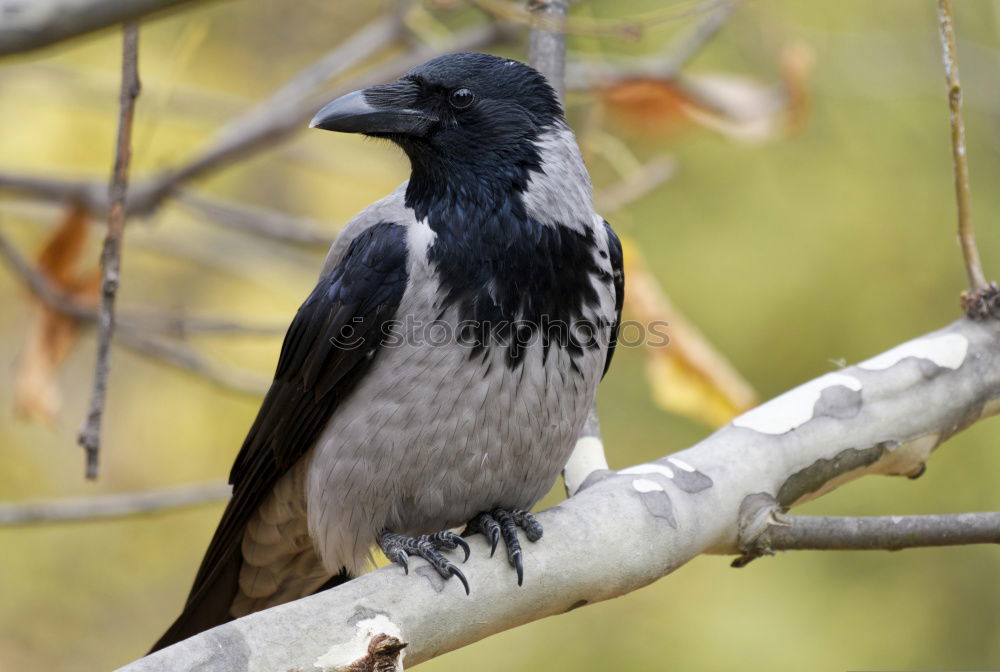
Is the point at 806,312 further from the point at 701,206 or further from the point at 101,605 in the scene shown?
the point at 101,605

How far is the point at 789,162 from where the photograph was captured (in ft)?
23.1

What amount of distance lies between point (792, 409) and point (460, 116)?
1238 mm

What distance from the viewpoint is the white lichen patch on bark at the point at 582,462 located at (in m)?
3.18

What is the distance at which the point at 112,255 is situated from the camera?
296cm

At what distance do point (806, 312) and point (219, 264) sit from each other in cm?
323

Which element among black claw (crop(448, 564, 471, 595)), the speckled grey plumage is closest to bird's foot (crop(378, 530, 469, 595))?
black claw (crop(448, 564, 471, 595))

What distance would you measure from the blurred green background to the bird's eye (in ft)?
7.70

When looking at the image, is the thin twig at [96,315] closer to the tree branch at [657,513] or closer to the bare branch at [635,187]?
the bare branch at [635,187]

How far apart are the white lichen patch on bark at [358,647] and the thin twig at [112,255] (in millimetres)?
973

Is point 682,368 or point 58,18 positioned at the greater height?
point 58,18

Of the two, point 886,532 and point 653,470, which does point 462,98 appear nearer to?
point 653,470

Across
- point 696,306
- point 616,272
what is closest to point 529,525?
point 616,272

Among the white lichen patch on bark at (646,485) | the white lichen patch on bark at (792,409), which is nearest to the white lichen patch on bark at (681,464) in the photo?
the white lichen patch on bark at (646,485)

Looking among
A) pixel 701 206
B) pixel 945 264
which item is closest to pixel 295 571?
pixel 701 206
